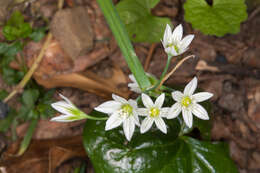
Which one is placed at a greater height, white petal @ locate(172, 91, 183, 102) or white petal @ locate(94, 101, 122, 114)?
white petal @ locate(172, 91, 183, 102)

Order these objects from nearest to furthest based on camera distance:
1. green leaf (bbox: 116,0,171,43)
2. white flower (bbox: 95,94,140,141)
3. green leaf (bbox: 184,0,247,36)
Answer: white flower (bbox: 95,94,140,141)
green leaf (bbox: 184,0,247,36)
green leaf (bbox: 116,0,171,43)

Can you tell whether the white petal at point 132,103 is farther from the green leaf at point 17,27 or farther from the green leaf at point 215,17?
the green leaf at point 17,27

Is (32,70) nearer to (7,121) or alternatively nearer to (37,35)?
(37,35)

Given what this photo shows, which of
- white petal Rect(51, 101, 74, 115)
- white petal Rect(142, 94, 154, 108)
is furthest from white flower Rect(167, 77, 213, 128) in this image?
white petal Rect(51, 101, 74, 115)

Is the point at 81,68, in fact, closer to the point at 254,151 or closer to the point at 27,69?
the point at 27,69

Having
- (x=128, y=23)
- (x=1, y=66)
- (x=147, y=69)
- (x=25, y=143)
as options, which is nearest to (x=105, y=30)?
(x=128, y=23)

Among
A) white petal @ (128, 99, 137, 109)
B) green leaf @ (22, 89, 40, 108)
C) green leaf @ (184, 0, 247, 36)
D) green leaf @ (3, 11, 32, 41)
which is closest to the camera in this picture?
white petal @ (128, 99, 137, 109)

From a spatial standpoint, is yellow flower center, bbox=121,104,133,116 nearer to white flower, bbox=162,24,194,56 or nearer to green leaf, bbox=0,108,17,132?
white flower, bbox=162,24,194,56

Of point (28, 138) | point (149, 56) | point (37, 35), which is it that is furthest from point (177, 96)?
point (28, 138)
